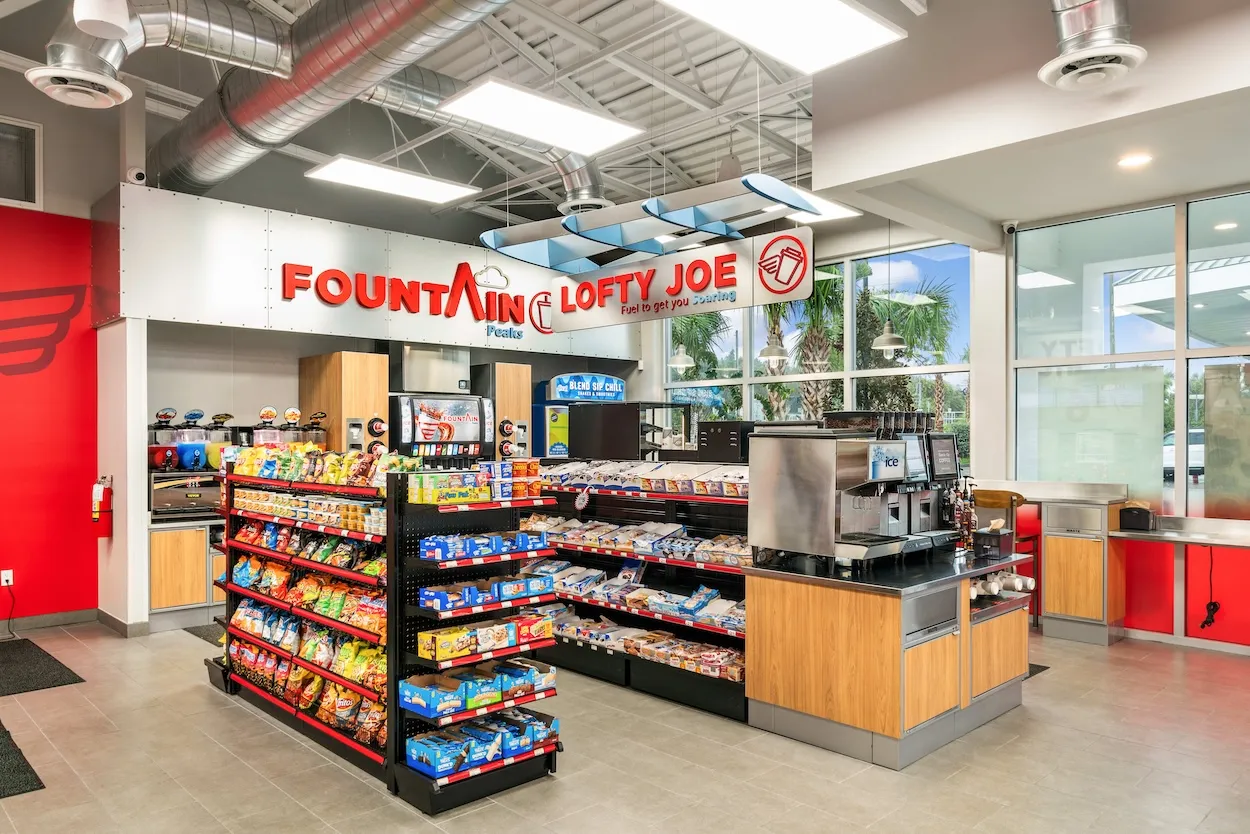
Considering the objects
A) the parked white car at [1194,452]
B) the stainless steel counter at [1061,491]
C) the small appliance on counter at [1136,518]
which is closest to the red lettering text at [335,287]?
the stainless steel counter at [1061,491]

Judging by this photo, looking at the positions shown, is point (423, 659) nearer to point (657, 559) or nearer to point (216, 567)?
point (657, 559)

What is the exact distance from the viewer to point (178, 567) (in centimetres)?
755

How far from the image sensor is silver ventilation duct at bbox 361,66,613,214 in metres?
6.69

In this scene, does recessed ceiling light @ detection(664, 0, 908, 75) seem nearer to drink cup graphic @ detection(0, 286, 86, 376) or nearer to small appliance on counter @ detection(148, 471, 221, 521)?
small appliance on counter @ detection(148, 471, 221, 521)

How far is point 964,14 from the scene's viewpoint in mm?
4707

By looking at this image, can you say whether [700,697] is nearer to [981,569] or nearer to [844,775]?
[844,775]

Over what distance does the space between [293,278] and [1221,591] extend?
9147 millimetres

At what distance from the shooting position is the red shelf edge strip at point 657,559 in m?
5.25

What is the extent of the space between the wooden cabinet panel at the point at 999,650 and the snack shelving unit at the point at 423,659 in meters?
2.60

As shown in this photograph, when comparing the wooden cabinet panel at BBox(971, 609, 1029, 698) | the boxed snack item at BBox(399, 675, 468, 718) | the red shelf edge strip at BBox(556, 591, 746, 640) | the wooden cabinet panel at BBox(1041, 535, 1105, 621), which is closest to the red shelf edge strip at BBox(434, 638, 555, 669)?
the boxed snack item at BBox(399, 675, 468, 718)

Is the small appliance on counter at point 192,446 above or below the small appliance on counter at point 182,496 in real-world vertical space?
above

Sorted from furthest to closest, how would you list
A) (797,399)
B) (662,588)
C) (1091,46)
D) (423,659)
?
(797,399) → (662,588) → (423,659) → (1091,46)

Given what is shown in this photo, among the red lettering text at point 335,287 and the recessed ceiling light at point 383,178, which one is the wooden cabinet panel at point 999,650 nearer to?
the recessed ceiling light at point 383,178

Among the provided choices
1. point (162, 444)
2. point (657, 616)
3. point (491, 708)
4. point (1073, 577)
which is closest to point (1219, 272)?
point (1073, 577)
